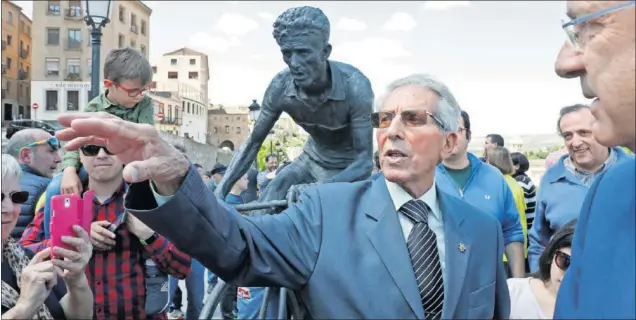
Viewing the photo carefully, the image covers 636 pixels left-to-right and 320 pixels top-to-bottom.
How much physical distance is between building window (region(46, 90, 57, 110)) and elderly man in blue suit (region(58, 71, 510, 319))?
62.7 metres

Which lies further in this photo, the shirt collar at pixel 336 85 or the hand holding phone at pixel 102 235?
the shirt collar at pixel 336 85

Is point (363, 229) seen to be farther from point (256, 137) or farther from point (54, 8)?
point (54, 8)

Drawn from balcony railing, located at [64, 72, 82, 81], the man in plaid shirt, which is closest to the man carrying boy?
the man in plaid shirt

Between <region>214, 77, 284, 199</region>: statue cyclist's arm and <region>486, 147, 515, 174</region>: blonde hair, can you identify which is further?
<region>486, 147, 515, 174</region>: blonde hair

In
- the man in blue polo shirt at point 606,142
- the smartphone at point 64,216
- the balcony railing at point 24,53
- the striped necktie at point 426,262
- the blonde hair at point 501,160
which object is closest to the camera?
the man in blue polo shirt at point 606,142

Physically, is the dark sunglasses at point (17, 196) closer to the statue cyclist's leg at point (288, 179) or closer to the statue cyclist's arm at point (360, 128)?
the statue cyclist's leg at point (288, 179)

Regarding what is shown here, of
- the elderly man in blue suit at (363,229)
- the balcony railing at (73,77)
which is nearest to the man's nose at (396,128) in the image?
the elderly man in blue suit at (363,229)

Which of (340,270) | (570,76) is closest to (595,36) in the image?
(570,76)

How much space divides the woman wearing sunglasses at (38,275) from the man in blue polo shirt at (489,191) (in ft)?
8.71

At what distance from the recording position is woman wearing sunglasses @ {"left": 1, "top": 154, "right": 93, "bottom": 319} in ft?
8.02

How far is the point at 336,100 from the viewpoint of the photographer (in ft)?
12.3

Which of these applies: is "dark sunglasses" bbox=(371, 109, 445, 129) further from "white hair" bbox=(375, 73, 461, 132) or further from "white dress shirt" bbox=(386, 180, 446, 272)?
"white dress shirt" bbox=(386, 180, 446, 272)

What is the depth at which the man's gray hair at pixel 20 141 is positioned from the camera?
15.5 ft

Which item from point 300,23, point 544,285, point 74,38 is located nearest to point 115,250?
point 300,23
